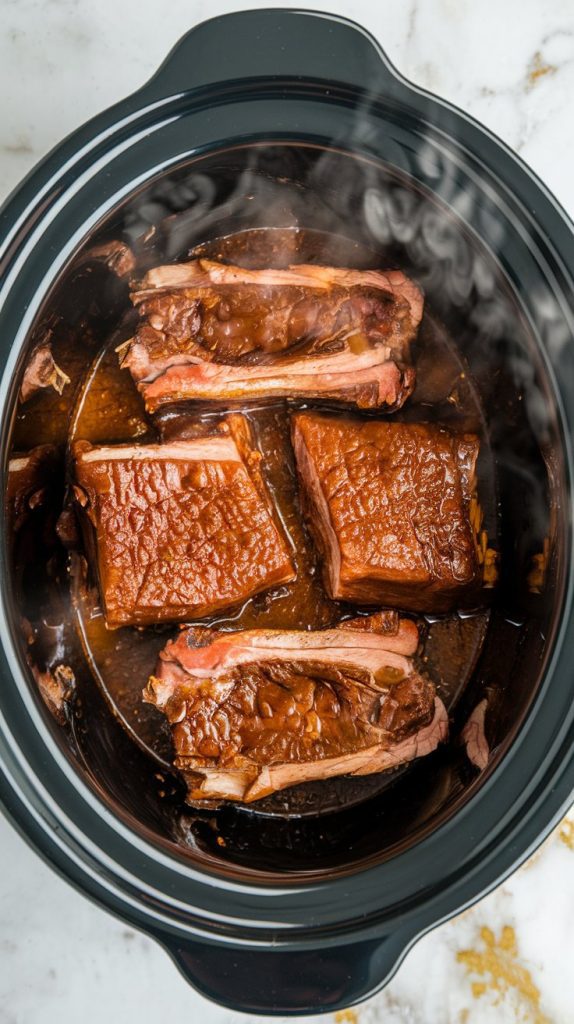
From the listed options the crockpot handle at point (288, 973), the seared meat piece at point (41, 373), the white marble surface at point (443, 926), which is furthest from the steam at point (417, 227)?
the crockpot handle at point (288, 973)

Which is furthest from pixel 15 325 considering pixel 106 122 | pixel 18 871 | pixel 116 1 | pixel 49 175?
pixel 18 871

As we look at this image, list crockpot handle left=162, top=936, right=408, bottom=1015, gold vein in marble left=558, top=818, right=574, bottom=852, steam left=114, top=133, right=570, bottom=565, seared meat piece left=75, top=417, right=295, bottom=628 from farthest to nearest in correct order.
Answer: gold vein in marble left=558, top=818, right=574, bottom=852
seared meat piece left=75, top=417, right=295, bottom=628
steam left=114, top=133, right=570, bottom=565
crockpot handle left=162, top=936, right=408, bottom=1015

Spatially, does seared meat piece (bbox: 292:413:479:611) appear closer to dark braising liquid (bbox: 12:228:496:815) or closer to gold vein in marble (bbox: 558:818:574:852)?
dark braising liquid (bbox: 12:228:496:815)

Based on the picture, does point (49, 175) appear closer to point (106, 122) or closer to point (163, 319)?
point (106, 122)

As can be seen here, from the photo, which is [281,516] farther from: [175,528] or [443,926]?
[443,926]

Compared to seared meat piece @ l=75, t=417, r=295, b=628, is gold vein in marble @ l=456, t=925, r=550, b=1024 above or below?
below

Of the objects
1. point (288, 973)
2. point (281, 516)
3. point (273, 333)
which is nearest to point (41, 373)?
point (273, 333)

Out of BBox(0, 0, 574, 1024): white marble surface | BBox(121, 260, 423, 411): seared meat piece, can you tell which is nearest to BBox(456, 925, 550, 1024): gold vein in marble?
BBox(0, 0, 574, 1024): white marble surface

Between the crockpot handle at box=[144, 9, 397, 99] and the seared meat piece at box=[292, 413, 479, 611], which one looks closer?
the crockpot handle at box=[144, 9, 397, 99]

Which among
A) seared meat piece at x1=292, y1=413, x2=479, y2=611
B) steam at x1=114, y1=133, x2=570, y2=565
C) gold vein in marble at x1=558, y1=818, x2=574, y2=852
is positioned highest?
steam at x1=114, y1=133, x2=570, y2=565
